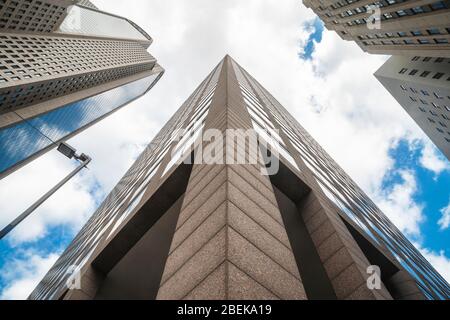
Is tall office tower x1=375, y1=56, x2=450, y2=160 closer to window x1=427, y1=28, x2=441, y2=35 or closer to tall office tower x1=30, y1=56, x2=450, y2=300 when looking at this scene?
window x1=427, y1=28, x2=441, y2=35

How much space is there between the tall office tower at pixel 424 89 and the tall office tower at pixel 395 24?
27.1 ft

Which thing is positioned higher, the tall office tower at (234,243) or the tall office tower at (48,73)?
the tall office tower at (234,243)

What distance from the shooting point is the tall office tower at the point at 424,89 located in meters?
45.9

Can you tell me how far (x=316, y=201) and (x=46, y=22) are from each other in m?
111

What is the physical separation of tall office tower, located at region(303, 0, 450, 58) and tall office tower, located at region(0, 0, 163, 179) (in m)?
71.0

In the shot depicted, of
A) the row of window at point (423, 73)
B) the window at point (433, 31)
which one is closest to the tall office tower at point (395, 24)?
the window at point (433, 31)

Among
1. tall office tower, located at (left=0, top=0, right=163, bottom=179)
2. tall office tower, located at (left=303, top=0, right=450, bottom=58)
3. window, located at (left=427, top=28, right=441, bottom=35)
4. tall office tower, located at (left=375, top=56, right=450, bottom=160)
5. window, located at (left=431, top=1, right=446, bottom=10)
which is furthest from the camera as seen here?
tall office tower, located at (left=0, top=0, right=163, bottom=179)

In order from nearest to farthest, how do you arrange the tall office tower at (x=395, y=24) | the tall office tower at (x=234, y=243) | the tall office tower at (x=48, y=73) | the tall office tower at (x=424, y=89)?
the tall office tower at (x=234, y=243) < the tall office tower at (x=395, y=24) < the tall office tower at (x=424, y=89) < the tall office tower at (x=48, y=73)

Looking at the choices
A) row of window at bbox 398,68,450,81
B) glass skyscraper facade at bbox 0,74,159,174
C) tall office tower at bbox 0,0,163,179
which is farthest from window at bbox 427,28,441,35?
glass skyscraper facade at bbox 0,74,159,174

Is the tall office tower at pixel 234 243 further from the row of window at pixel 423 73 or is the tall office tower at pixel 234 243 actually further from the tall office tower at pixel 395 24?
the row of window at pixel 423 73

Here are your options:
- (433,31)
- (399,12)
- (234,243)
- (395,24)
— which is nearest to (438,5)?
(433,31)

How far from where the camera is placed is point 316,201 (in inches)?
396

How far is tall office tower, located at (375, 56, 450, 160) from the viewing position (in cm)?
4588
